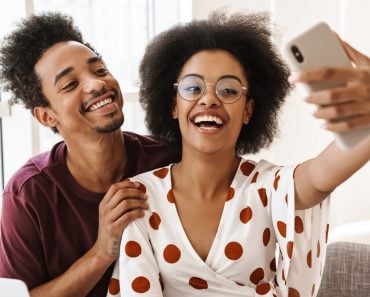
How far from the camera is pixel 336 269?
1.74m

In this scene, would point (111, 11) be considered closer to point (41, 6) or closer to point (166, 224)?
point (41, 6)

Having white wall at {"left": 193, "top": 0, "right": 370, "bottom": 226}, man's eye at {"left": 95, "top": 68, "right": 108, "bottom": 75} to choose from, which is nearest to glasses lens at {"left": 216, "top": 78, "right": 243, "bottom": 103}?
man's eye at {"left": 95, "top": 68, "right": 108, "bottom": 75}

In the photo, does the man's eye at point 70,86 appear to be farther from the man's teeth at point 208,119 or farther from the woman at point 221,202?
the man's teeth at point 208,119

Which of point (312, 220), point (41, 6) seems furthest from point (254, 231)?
point (41, 6)

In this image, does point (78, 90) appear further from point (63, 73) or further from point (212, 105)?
point (212, 105)

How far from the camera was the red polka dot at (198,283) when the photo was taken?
1343 mm

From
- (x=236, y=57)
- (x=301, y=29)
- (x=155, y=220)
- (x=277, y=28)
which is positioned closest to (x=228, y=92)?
(x=236, y=57)

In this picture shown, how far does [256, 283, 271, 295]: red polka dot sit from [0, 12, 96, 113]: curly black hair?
74 centimetres

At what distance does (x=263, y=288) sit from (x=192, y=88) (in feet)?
1.54

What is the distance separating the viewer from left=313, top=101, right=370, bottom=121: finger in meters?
0.91

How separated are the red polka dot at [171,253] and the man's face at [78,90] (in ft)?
1.13

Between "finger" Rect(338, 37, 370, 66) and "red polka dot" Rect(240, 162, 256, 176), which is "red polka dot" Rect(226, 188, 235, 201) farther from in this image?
"finger" Rect(338, 37, 370, 66)

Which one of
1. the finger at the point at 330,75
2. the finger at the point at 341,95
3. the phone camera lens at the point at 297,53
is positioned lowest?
the finger at the point at 341,95

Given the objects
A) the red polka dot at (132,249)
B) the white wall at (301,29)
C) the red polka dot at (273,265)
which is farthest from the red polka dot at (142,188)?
the white wall at (301,29)
